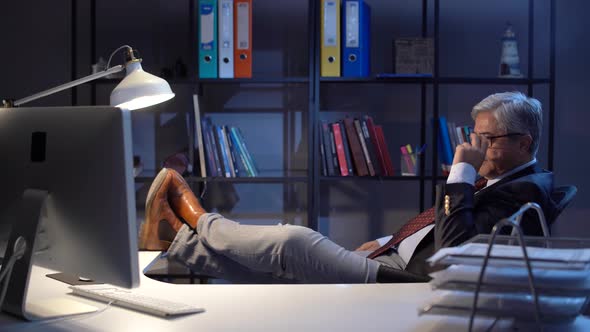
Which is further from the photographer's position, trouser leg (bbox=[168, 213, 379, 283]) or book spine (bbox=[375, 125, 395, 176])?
book spine (bbox=[375, 125, 395, 176])

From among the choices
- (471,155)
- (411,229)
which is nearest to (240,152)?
(411,229)

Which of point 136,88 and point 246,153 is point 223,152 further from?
point 136,88

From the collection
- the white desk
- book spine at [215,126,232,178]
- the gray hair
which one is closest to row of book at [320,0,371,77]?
book spine at [215,126,232,178]

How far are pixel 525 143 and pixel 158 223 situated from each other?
1359 millimetres

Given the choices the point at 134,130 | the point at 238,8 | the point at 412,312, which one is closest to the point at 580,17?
the point at 238,8

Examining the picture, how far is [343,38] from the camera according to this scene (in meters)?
3.53

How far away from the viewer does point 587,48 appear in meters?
3.98

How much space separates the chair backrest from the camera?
2.28 m

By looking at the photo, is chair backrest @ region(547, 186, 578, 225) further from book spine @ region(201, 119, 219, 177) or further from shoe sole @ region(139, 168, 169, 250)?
book spine @ region(201, 119, 219, 177)

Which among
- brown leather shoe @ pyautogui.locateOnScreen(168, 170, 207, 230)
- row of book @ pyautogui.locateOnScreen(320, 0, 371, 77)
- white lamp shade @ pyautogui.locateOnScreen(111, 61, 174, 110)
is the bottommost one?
brown leather shoe @ pyautogui.locateOnScreen(168, 170, 207, 230)

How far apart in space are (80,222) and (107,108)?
220mm

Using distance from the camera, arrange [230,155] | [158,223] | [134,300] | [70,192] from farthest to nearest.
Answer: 1. [230,155]
2. [158,223]
3. [134,300]
4. [70,192]

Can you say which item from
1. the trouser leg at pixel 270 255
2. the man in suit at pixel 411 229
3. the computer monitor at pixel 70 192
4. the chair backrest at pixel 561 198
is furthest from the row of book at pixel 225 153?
the computer monitor at pixel 70 192

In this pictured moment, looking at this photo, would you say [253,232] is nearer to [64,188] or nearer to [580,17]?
[64,188]
